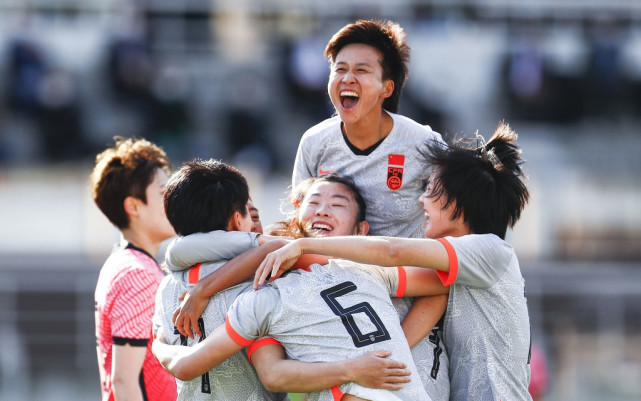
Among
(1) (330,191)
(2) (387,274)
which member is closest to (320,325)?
(2) (387,274)

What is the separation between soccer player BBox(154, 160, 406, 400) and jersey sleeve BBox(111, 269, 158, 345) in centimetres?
60

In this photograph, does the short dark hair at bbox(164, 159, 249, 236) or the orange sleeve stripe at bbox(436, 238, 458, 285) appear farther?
the short dark hair at bbox(164, 159, 249, 236)

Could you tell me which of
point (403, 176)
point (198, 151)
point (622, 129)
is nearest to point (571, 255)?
point (622, 129)

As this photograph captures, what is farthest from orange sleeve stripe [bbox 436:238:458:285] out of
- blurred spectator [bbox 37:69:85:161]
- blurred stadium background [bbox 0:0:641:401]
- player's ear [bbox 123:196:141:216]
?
A: blurred spectator [bbox 37:69:85:161]

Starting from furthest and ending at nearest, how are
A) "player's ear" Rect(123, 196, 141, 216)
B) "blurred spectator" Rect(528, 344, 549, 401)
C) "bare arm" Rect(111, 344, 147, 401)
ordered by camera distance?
"blurred spectator" Rect(528, 344, 549, 401) → "player's ear" Rect(123, 196, 141, 216) → "bare arm" Rect(111, 344, 147, 401)

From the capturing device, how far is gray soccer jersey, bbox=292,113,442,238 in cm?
473

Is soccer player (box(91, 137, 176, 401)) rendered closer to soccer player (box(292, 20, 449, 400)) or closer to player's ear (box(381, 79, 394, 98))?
soccer player (box(292, 20, 449, 400))

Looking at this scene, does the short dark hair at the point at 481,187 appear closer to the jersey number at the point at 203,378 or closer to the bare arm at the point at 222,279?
the bare arm at the point at 222,279

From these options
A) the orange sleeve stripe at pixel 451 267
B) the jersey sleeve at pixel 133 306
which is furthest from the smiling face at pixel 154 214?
the orange sleeve stripe at pixel 451 267

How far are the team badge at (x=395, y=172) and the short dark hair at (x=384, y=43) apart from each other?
40 cm

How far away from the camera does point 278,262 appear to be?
3844mm

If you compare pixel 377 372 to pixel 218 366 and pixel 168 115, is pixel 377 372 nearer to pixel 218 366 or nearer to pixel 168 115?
pixel 218 366

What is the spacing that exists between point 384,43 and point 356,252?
1.39m

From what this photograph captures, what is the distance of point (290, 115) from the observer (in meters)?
13.7
